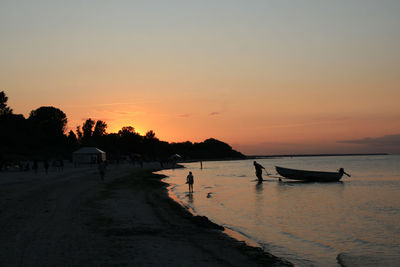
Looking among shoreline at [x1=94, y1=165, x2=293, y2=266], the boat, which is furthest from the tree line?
shoreline at [x1=94, y1=165, x2=293, y2=266]

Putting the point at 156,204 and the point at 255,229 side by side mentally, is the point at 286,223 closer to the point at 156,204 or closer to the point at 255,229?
the point at 255,229

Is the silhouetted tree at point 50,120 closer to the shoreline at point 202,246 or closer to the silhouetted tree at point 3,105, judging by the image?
the silhouetted tree at point 3,105

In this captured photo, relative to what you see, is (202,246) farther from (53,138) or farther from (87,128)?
(87,128)

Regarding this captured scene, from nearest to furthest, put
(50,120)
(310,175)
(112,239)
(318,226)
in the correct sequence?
(112,239)
(318,226)
(310,175)
(50,120)

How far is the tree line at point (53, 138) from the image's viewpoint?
98.1 metres

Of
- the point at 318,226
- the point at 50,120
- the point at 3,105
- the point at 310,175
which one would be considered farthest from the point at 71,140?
the point at 318,226

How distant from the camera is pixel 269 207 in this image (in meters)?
27.4

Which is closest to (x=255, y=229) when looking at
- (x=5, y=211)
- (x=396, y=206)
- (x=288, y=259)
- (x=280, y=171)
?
(x=288, y=259)

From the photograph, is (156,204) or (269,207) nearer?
(156,204)

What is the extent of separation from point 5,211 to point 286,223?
13751 millimetres

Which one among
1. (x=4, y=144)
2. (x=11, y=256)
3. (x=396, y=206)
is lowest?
(x=396, y=206)

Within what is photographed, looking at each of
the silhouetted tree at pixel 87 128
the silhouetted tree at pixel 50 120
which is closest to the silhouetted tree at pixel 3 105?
the silhouetted tree at pixel 50 120

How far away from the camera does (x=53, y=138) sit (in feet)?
416

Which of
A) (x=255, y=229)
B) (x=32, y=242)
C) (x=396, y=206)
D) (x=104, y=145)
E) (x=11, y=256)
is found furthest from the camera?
(x=104, y=145)
